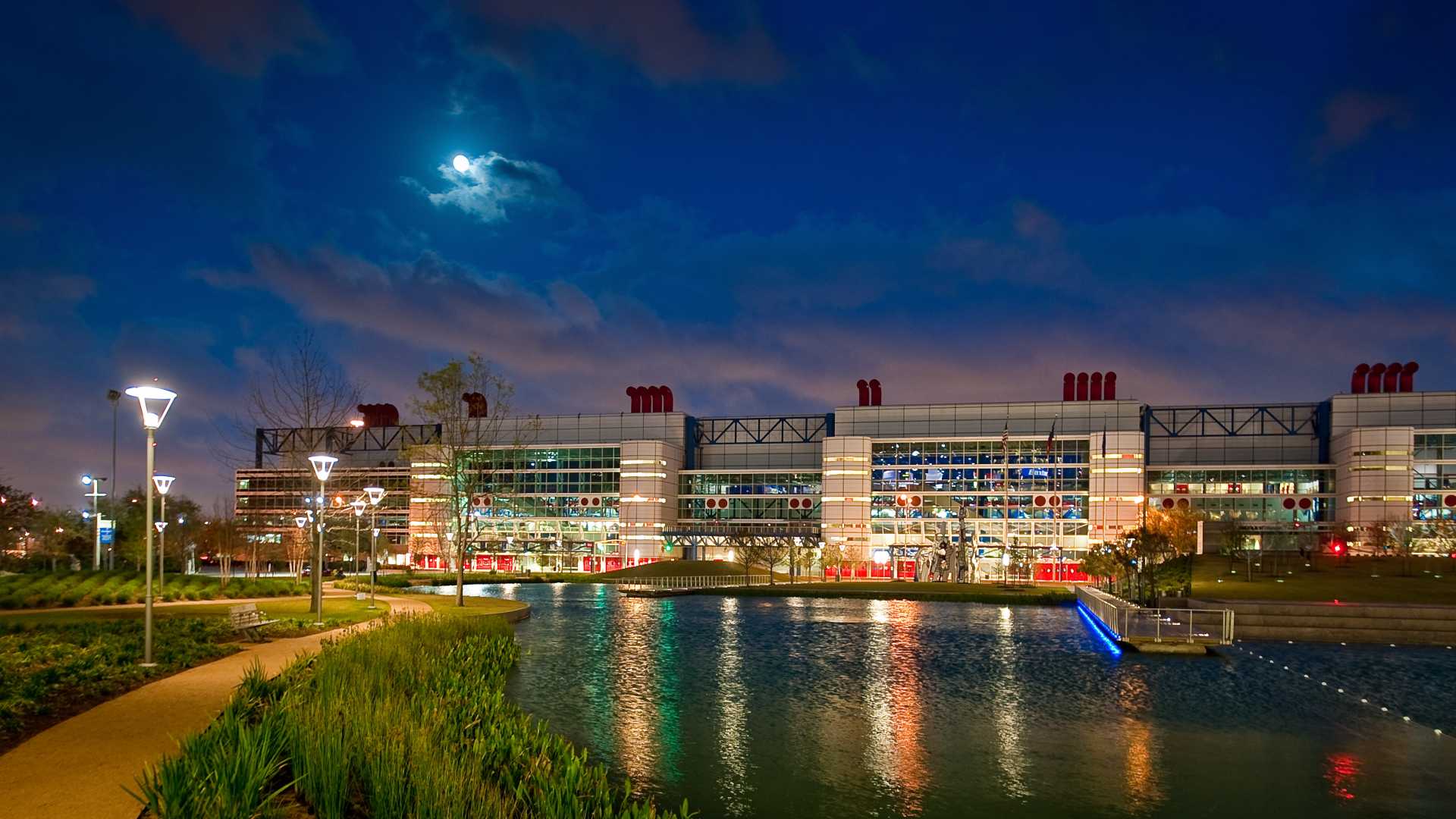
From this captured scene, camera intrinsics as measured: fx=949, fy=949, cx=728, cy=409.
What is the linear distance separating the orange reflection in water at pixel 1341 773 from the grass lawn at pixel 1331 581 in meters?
28.8

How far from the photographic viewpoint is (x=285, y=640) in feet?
88.9

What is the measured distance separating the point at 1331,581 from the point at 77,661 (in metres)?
61.9

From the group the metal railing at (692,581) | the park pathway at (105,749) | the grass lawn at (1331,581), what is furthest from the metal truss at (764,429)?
the park pathway at (105,749)

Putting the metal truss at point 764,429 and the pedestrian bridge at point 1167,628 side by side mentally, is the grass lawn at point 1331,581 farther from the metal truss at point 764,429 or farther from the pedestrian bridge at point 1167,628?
the metal truss at point 764,429

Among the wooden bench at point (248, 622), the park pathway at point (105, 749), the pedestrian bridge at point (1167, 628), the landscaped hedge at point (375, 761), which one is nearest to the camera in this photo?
the landscaped hedge at point (375, 761)

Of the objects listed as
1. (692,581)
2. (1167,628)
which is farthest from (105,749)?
(692,581)

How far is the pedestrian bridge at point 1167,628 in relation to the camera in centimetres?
3128

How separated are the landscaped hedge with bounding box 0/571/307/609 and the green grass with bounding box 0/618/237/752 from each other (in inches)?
399

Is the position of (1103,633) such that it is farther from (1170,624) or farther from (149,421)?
(149,421)

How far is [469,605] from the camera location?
4141 cm

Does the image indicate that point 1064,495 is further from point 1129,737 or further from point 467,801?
point 467,801

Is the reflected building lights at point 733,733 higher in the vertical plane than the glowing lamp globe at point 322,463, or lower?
lower

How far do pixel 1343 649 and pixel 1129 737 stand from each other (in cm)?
1997

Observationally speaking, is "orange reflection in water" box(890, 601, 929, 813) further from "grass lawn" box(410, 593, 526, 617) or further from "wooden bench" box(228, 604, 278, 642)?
"wooden bench" box(228, 604, 278, 642)
